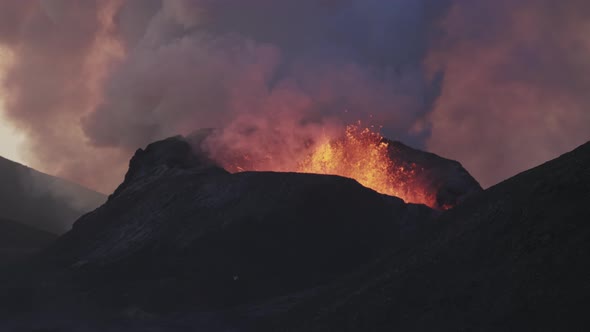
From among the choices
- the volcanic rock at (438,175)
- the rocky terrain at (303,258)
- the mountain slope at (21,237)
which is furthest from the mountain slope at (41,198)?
the volcanic rock at (438,175)

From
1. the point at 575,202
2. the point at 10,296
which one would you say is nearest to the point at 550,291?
the point at 575,202

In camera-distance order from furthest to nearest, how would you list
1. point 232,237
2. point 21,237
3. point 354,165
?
point 21,237 → point 354,165 → point 232,237

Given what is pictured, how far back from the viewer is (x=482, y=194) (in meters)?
37.8

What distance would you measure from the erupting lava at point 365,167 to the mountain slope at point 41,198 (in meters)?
48.6

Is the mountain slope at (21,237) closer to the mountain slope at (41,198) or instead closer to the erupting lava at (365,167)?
the mountain slope at (41,198)

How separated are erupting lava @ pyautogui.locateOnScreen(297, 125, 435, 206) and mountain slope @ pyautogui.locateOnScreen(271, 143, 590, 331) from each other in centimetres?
2733

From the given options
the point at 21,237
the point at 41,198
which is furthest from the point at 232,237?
the point at 41,198

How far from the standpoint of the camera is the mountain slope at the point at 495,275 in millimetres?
21500

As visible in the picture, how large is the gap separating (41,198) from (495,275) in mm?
95367

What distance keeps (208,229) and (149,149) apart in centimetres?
2136

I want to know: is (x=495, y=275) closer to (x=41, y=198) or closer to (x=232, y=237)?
(x=232, y=237)

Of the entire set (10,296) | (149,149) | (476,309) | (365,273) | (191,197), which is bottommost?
(476,309)

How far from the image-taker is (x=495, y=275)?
24.6 m

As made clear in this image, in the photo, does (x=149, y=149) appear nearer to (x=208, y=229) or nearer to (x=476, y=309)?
(x=208, y=229)
